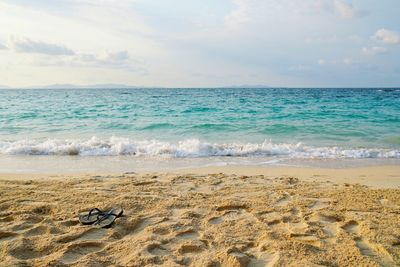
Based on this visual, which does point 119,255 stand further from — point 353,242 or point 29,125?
point 29,125

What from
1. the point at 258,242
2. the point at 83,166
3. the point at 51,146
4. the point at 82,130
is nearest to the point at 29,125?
the point at 82,130

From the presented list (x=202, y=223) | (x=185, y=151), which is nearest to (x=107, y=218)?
(x=202, y=223)

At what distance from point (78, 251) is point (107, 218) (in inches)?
29.4

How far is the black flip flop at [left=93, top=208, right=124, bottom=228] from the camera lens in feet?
12.1

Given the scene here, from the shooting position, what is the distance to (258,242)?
3.31 meters

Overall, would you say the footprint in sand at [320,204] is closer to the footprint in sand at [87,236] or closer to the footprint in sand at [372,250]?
the footprint in sand at [372,250]

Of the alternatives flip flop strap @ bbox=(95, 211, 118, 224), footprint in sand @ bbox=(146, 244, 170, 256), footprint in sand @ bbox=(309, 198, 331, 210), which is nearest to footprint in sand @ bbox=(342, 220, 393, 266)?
footprint in sand @ bbox=(309, 198, 331, 210)

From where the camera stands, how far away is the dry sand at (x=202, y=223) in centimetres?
300

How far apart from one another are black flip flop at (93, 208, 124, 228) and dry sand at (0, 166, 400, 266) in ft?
0.31

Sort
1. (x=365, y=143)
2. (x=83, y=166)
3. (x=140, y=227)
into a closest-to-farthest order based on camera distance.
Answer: (x=140, y=227) → (x=83, y=166) → (x=365, y=143)

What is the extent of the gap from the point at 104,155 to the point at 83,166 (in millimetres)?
1557

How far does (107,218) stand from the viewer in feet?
12.6

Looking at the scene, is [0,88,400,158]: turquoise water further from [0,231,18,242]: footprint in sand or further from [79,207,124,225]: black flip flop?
[0,231,18,242]: footprint in sand

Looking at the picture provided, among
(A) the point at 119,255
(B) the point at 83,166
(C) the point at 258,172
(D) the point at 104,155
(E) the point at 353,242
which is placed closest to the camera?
(A) the point at 119,255
